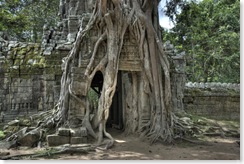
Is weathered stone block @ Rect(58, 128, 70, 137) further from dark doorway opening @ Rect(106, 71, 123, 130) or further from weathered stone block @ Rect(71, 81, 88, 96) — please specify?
dark doorway opening @ Rect(106, 71, 123, 130)

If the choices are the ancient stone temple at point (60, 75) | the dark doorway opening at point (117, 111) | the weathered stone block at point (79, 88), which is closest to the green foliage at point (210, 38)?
the ancient stone temple at point (60, 75)

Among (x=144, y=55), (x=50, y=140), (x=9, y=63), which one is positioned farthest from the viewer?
(x=9, y=63)

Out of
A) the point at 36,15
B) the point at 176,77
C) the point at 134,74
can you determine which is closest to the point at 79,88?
the point at 134,74

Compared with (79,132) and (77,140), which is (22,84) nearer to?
(79,132)

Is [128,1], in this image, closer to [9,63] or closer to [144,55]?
[144,55]

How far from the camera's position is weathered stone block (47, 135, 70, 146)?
493 cm

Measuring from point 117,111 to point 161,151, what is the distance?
290 centimetres

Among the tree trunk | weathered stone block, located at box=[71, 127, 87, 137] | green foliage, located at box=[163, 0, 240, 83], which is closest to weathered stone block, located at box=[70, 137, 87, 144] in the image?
weathered stone block, located at box=[71, 127, 87, 137]

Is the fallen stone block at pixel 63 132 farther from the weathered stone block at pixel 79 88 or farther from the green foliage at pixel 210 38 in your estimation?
the green foliage at pixel 210 38

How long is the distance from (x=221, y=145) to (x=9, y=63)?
6497 mm

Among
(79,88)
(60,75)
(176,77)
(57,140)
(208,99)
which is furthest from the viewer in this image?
(208,99)

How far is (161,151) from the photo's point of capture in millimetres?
4844

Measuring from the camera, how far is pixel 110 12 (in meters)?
5.56

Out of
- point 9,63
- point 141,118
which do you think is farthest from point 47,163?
point 9,63
